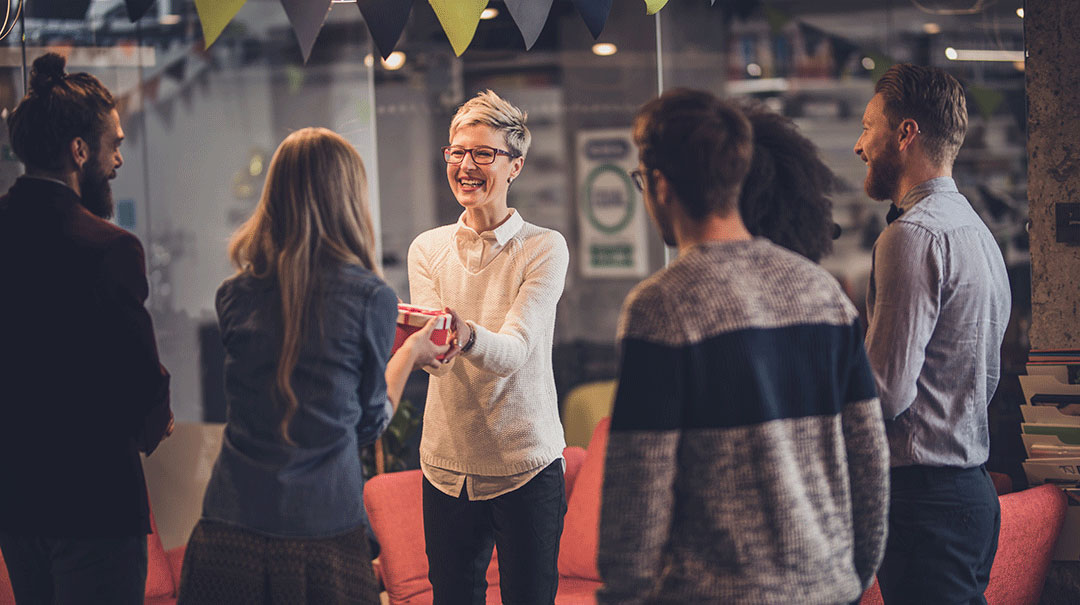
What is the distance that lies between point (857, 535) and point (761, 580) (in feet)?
1.03

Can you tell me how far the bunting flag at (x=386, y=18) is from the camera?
110 inches

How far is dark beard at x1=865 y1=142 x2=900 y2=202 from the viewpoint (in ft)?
7.95

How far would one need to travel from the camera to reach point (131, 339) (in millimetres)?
2029

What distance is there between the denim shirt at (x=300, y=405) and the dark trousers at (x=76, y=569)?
29 cm

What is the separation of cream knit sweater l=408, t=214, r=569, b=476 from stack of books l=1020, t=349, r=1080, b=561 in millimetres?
1633

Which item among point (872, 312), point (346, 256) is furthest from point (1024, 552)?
point (346, 256)

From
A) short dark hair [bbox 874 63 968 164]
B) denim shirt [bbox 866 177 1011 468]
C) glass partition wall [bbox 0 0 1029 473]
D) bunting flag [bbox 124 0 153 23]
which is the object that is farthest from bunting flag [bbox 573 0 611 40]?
glass partition wall [bbox 0 0 1029 473]

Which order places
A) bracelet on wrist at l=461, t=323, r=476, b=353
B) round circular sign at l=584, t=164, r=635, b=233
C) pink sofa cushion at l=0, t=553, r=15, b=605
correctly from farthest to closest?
1. round circular sign at l=584, t=164, r=635, b=233
2. pink sofa cushion at l=0, t=553, r=15, b=605
3. bracelet on wrist at l=461, t=323, r=476, b=353

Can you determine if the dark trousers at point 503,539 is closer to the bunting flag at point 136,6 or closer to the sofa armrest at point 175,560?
the bunting flag at point 136,6

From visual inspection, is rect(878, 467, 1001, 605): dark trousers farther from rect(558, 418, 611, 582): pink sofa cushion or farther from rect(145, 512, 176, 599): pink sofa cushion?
rect(145, 512, 176, 599): pink sofa cushion

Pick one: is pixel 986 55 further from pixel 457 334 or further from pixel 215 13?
pixel 215 13

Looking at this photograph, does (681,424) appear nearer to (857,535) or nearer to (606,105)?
(857,535)

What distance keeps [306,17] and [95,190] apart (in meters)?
0.75

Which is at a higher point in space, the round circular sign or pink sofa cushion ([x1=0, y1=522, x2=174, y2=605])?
the round circular sign
